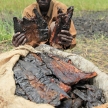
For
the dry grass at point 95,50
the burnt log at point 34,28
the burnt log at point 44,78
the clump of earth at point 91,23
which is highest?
the burnt log at point 34,28

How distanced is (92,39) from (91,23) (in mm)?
1719

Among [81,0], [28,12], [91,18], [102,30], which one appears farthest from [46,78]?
[81,0]

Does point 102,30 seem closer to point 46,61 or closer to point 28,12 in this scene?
point 28,12

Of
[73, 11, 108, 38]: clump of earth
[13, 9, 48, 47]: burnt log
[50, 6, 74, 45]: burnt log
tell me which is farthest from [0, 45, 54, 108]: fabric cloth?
[73, 11, 108, 38]: clump of earth

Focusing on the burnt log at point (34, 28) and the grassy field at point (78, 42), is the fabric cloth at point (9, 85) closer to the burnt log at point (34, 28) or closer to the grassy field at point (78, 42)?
the burnt log at point (34, 28)

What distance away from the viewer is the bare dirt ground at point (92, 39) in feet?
19.4

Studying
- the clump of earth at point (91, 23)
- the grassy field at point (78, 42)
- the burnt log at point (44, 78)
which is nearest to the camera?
the burnt log at point (44, 78)

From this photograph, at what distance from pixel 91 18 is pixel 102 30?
174 cm

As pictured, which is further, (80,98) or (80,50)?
(80,50)

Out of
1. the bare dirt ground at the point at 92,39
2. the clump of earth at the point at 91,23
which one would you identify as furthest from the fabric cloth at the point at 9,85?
the clump of earth at the point at 91,23

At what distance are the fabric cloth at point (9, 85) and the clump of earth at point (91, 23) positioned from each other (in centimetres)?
451

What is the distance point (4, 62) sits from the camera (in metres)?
3.11

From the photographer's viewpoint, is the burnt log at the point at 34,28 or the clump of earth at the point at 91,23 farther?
Answer: the clump of earth at the point at 91,23

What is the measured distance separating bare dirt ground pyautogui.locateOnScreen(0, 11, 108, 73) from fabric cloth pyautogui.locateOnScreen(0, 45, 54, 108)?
2.35 meters
